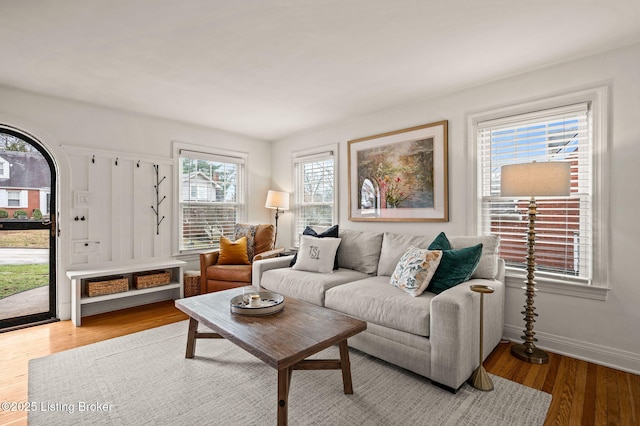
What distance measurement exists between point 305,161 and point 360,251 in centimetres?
190

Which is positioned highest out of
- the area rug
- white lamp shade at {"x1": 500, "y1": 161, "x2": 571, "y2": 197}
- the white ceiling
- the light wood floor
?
the white ceiling

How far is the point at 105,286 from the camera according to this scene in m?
3.44

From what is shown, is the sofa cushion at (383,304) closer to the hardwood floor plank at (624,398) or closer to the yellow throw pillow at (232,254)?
the hardwood floor plank at (624,398)

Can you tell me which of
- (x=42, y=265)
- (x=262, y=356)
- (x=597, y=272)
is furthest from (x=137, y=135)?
(x=597, y=272)

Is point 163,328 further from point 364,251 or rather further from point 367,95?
point 367,95

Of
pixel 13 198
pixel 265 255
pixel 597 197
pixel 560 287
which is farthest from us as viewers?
pixel 265 255

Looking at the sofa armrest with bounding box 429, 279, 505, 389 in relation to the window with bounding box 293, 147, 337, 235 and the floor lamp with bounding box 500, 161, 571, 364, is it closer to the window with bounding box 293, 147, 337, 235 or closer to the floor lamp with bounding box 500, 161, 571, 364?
the floor lamp with bounding box 500, 161, 571, 364

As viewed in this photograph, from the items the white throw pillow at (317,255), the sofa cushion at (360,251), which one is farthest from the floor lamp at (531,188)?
the white throw pillow at (317,255)

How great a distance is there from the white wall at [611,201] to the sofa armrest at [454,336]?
3.16ft

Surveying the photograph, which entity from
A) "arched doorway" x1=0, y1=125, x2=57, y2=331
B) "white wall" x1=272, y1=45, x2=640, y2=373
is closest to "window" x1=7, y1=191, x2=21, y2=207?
"arched doorway" x1=0, y1=125, x2=57, y2=331

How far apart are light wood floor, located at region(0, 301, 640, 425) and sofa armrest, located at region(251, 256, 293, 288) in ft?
3.13

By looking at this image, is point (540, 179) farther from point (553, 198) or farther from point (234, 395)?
point (234, 395)

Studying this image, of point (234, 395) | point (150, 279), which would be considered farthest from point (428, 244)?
point (150, 279)

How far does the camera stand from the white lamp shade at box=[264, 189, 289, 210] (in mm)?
4762
